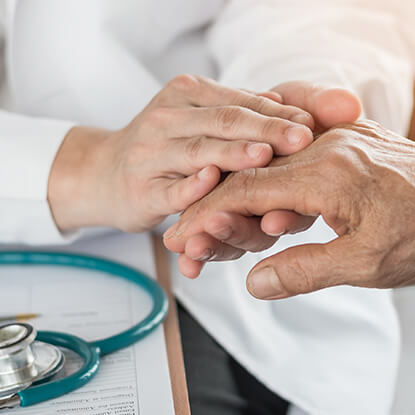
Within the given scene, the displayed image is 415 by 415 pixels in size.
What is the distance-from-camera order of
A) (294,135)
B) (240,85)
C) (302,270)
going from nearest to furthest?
(302,270) → (294,135) → (240,85)

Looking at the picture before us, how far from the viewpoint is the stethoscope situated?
0.55 m

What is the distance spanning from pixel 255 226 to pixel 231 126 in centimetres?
12

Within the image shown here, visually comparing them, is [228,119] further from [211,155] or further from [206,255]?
[206,255]

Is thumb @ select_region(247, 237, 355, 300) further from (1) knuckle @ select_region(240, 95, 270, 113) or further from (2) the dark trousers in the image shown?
(2) the dark trousers

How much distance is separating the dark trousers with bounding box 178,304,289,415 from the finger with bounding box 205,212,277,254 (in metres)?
0.30

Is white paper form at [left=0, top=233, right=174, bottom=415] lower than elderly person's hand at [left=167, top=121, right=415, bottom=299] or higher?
lower

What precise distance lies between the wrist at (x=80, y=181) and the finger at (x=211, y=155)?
121mm

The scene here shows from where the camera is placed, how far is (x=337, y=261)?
0.52 m

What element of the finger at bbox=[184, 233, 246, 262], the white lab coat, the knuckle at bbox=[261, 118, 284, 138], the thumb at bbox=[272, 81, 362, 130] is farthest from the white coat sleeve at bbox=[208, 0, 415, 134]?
the finger at bbox=[184, 233, 246, 262]

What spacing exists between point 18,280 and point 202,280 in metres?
0.26

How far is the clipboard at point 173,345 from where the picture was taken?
587mm

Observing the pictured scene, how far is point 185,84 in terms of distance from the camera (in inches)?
30.1

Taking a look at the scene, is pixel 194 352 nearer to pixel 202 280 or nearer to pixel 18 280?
pixel 202 280

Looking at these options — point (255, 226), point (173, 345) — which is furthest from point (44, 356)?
point (255, 226)
